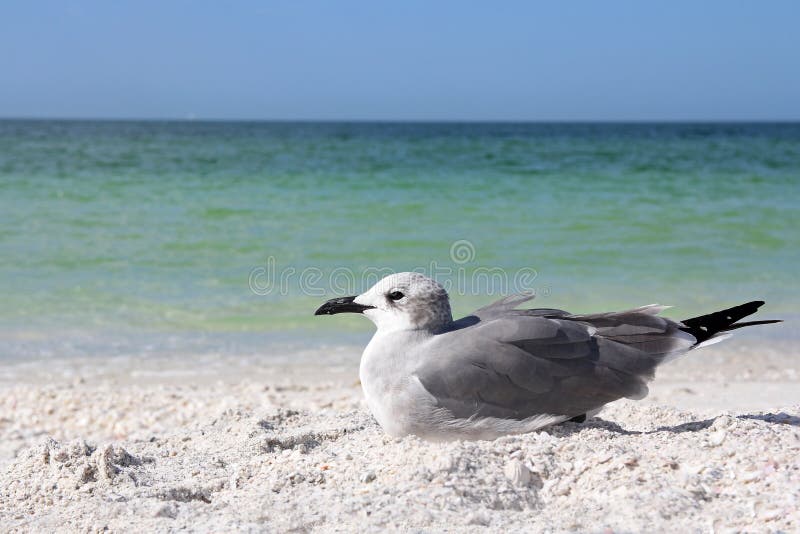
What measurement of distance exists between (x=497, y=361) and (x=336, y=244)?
27.5 feet

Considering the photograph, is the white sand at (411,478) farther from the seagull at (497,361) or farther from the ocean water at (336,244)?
the ocean water at (336,244)

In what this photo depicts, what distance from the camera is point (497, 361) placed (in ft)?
10.5

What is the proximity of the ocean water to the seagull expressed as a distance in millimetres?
3846

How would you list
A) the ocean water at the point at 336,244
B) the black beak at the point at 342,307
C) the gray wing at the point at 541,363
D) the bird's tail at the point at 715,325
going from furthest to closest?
the ocean water at the point at 336,244 → the black beak at the point at 342,307 → the bird's tail at the point at 715,325 → the gray wing at the point at 541,363

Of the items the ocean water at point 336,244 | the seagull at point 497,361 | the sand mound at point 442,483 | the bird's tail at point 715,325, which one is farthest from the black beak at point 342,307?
the ocean water at point 336,244

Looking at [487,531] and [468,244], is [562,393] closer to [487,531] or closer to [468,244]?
[487,531]

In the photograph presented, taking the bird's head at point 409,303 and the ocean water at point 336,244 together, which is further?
the ocean water at point 336,244

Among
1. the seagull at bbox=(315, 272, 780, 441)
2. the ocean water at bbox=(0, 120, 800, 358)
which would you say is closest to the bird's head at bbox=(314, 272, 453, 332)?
the seagull at bbox=(315, 272, 780, 441)

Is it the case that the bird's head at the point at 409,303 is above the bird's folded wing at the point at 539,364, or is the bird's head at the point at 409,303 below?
above

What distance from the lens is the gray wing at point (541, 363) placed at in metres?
3.21

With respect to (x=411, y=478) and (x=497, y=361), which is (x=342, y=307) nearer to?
(x=497, y=361)

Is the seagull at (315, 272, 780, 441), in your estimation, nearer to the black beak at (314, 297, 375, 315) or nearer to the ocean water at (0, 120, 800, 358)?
the black beak at (314, 297, 375, 315)

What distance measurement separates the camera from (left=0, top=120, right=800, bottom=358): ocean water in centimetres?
780

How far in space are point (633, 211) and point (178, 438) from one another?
11.8 metres
